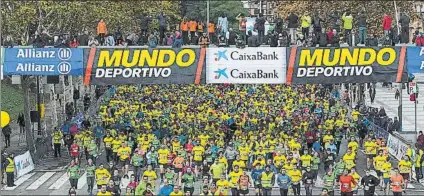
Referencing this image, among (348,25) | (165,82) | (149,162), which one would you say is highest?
(348,25)

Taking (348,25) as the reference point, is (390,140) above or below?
below

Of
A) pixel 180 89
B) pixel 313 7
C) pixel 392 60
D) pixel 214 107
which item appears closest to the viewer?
pixel 392 60

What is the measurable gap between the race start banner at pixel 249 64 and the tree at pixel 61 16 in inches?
395

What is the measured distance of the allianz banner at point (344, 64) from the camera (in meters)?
31.8

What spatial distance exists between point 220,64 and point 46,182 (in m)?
7.92

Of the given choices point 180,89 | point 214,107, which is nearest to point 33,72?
point 214,107

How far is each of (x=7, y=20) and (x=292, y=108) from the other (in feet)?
48.3

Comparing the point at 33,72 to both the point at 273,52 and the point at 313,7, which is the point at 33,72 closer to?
the point at 273,52

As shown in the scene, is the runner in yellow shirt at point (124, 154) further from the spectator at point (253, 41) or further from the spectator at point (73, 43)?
the spectator at point (253, 41)

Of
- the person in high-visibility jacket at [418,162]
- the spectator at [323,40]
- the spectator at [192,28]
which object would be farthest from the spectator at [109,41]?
the person in high-visibility jacket at [418,162]

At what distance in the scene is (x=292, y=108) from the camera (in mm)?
40000

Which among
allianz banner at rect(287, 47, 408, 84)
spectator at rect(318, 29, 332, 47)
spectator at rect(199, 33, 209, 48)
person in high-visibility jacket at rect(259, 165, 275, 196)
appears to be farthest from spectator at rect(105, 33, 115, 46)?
person in high-visibility jacket at rect(259, 165, 275, 196)

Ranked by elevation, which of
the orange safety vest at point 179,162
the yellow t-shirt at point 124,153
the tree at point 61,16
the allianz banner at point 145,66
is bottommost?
the orange safety vest at point 179,162

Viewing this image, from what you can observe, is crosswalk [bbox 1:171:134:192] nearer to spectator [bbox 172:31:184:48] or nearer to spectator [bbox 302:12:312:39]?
spectator [bbox 172:31:184:48]
